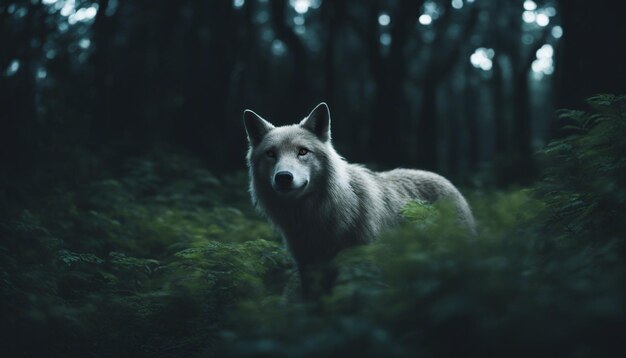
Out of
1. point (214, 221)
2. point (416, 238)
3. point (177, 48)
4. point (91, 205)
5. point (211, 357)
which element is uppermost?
point (177, 48)

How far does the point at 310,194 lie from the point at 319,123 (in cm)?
103

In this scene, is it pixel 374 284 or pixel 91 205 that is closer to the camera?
pixel 374 284

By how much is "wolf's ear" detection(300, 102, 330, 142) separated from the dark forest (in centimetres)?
136

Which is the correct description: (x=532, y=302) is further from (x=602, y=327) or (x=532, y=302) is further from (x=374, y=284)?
(x=374, y=284)

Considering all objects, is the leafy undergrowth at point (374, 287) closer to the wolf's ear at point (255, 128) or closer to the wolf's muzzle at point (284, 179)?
the wolf's muzzle at point (284, 179)

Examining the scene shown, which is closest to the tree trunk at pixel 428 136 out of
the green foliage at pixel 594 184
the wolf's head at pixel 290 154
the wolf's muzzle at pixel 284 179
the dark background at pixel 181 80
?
the dark background at pixel 181 80

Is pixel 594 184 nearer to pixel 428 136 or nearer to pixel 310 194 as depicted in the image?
pixel 310 194

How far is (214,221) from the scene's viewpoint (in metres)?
8.75

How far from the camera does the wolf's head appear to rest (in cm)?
490

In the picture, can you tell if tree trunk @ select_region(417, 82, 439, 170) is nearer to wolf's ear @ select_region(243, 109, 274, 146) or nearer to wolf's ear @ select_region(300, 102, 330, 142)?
wolf's ear @ select_region(300, 102, 330, 142)

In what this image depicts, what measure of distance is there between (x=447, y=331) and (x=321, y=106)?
352 cm

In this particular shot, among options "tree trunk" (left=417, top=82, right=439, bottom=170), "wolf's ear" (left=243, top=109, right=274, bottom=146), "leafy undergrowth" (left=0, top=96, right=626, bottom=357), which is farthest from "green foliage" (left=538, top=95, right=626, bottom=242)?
"tree trunk" (left=417, top=82, right=439, bottom=170)

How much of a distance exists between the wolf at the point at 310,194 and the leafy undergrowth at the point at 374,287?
0.48 meters

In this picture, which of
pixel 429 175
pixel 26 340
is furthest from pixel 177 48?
pixel 26 340
